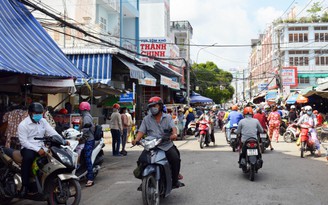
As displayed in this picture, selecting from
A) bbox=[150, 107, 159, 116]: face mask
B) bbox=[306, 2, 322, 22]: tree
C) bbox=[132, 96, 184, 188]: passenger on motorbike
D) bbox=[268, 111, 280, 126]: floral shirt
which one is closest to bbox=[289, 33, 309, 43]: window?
bbox=[306, 2, 322, 22]: tree

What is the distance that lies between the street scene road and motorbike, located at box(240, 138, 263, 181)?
24 centimetres

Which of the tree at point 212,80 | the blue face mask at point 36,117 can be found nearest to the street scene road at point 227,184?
the blue face mask at point 36,117

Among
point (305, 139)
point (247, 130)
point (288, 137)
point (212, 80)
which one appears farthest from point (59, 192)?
point (212, 80)

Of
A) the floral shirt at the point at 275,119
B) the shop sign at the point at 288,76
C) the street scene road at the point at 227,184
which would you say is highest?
the shop sign at the point at 288,76

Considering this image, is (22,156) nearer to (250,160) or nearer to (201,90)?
(250,160)

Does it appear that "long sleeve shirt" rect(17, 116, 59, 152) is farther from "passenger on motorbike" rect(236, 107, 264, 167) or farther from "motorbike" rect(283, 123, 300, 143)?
"motorbike" rect(283, 123, 300, 143)

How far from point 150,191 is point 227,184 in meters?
2.59

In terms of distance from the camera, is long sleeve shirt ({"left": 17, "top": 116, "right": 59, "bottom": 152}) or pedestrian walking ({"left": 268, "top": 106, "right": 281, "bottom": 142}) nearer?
long sleeve shirt ({"left": 17, "top": 116, "right": 59, "bottom": 152})

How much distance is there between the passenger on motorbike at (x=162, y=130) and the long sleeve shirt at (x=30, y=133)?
1.53m

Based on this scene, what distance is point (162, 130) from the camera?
596 cm

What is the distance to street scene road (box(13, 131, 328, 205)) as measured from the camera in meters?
6.18

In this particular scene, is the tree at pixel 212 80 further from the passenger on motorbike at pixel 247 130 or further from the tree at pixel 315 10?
the passenger on motorbike at pixel 247 130

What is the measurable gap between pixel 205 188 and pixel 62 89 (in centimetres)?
516

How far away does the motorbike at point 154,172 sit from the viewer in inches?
210
